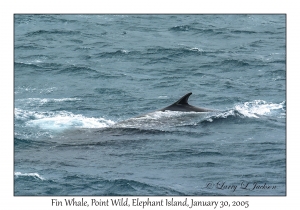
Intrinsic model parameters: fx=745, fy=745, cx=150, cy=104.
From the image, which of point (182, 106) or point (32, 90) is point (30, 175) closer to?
point (182, 106)

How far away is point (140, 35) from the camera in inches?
2453

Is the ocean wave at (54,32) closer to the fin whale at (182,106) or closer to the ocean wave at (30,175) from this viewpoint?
the fin whale at (182,106)

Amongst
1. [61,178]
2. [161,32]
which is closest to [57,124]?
[61,178]

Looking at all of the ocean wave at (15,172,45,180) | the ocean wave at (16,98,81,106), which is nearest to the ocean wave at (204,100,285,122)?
the ocean wave at (16,98,81,106)

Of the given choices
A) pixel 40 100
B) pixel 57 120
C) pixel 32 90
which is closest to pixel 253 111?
pixel 57 120

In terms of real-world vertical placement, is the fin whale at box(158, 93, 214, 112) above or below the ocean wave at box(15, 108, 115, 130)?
above

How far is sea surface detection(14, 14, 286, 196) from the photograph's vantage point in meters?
31.0

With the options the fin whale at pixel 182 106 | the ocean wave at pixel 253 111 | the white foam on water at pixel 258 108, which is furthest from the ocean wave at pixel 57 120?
the white foam on water at pixel 258 108

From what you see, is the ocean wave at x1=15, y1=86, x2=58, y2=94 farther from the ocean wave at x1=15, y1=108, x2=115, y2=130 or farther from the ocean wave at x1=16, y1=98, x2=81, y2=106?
the ocean wave at x1=15, y1=108, x2=115, y2=130

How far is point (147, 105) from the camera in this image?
43.8 meters

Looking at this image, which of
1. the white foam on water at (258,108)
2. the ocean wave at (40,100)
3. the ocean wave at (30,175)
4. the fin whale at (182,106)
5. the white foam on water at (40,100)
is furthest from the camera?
the white foam on water at (40,100)

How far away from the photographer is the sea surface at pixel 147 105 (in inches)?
1219

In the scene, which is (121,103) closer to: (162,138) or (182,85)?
(182,85)

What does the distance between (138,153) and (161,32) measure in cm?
3104
